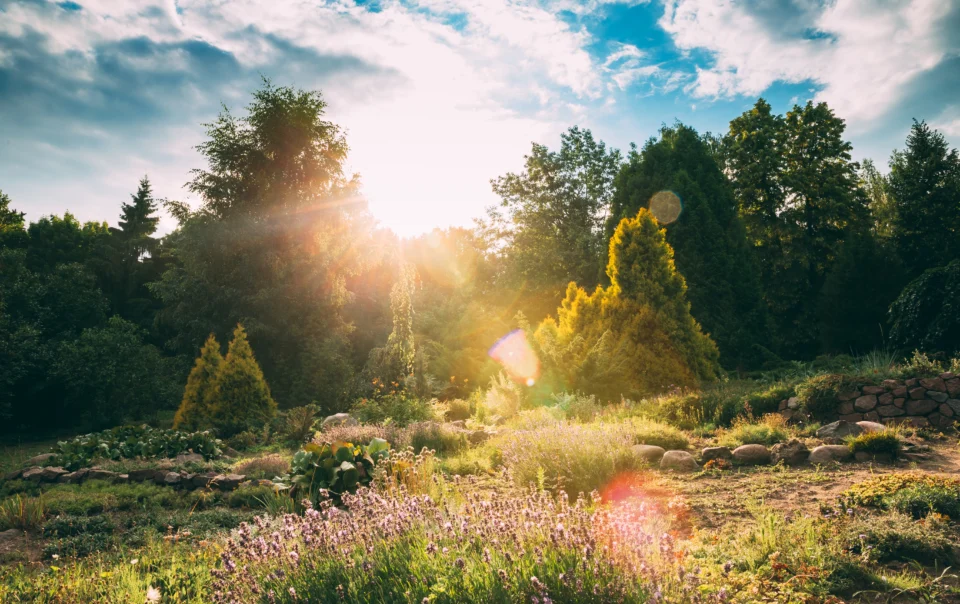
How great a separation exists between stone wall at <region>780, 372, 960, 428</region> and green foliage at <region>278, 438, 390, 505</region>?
6.51 metres

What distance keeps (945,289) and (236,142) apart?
21.5 metres

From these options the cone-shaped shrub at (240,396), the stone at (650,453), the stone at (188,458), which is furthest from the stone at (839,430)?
the cone-shaped shrub at (240,396)

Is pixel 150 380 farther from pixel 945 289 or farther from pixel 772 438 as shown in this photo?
pixel 945 289

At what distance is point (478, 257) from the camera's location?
30797 mm

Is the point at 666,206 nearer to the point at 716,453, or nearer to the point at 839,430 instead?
the point at 839,430

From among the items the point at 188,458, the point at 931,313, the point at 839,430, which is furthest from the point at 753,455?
the point at 931,313

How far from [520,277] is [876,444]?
18138 mm

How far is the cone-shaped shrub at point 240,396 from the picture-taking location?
12289mm

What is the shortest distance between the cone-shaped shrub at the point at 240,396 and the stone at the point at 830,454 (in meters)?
10.7

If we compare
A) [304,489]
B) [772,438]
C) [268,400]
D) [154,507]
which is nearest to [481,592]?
[304,489]

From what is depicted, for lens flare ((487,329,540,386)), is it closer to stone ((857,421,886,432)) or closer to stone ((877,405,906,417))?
stone ((877,405,906,417))

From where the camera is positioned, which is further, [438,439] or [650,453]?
[438,439]

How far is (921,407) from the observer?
7367 millimetres

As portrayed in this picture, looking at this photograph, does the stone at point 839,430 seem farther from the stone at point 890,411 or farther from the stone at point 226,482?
the stone at point 226,482
